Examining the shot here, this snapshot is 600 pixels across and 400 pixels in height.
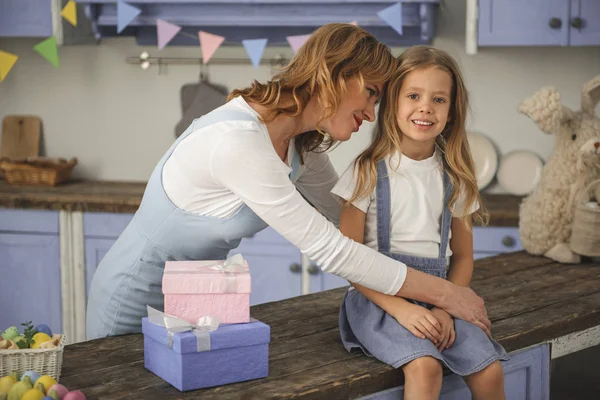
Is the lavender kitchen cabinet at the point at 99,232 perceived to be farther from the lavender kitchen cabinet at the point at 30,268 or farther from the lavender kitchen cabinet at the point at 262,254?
the lavender kitchen cabinet at the point at 30,268

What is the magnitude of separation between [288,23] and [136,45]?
3.09 ft

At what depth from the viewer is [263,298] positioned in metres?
3.87

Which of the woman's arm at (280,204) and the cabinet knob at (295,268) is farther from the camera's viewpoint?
the cabinet knob at (295,268)

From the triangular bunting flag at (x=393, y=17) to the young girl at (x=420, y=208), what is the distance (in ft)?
5.17

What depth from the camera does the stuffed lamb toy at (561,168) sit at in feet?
9.50

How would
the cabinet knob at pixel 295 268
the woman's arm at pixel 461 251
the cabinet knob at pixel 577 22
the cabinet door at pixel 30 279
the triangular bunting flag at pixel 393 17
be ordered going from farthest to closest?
the cabinet door at pixel 30 279 → the cabinet knob at pixel 295 268 → the triangular bunting flag at pixel 393 17 → the cabinet knob at pixel 577 22 → the woman's arm at pixel 461 251

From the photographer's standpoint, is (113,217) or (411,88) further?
(113,217)

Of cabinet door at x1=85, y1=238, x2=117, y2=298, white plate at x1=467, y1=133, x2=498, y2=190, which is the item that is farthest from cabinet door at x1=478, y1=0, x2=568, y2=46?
cabinet door at x1=85, y1=238, x2=117, y2=298

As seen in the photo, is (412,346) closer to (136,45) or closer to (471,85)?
(471,85)

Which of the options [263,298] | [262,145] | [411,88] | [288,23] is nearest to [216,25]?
[288,23]

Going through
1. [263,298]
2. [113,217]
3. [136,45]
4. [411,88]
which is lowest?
[263,298]

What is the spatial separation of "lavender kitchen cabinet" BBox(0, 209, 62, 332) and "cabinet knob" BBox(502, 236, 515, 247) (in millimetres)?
1962

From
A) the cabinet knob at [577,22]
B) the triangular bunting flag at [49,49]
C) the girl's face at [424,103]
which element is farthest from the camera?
the triangular bunting flag at [49,49]

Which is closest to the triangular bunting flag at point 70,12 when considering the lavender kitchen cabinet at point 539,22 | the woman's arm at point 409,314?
the lavender kitchen cabinet at point 539,22
